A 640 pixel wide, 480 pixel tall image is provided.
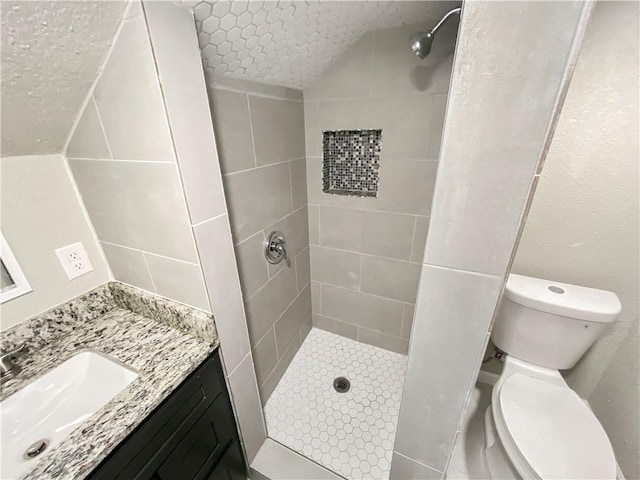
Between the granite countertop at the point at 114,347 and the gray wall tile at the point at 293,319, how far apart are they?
0.68 metres

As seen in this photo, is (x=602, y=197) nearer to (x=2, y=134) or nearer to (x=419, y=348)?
(x=419, y=348)

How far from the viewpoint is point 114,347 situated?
82 centimetres

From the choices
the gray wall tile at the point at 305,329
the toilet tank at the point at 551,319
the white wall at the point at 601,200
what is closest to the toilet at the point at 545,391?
the toilet tank at the point at 551,319

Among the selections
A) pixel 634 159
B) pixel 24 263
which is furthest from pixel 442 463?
pixel 24 263

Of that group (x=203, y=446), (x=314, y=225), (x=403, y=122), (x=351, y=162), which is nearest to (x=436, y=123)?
(x=403, y=122)

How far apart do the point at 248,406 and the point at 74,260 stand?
876 millimetres

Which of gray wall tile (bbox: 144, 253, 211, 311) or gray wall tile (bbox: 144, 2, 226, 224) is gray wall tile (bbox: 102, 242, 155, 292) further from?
gray wall tile (bbox: 144, 2, 226, 224)

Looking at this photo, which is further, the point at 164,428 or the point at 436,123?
the point at 436,123

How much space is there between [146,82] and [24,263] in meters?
0.70

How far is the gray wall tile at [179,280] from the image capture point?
0.77 meters

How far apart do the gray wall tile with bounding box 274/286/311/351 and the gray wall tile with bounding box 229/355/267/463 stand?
14.9 inches

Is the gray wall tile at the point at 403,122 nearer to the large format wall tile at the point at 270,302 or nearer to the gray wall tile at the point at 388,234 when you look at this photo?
the gray wall tile at the point at 388,234

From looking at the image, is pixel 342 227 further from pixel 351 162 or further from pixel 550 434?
pixel 550 434

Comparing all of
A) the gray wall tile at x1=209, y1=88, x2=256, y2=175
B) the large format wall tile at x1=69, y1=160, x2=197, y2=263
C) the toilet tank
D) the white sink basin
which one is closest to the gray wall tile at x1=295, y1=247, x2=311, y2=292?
the gray wall tile at x1=209, y1=88, x2=256, y2=175
